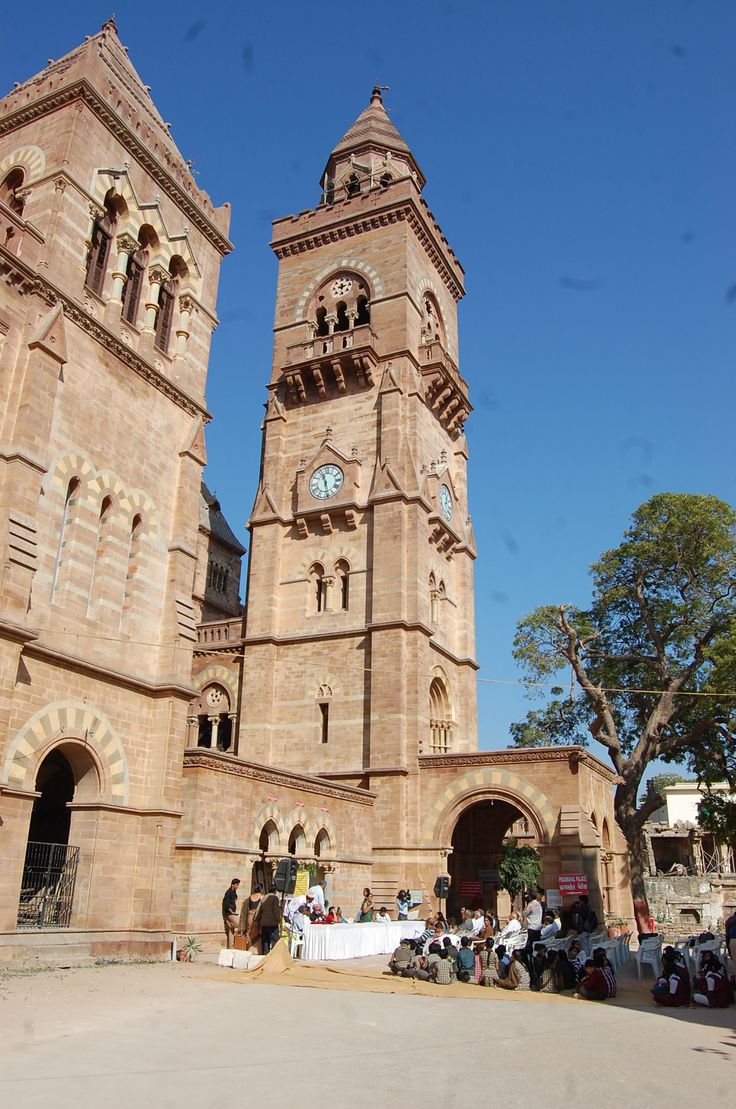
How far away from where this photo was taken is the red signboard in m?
25.0

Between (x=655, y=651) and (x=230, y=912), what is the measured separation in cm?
2332

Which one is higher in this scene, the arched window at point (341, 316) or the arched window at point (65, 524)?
the arched window at point (341, 316)

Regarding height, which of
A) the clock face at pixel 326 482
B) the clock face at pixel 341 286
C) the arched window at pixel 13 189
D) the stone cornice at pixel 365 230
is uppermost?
the stone cornice at pixel 365 230

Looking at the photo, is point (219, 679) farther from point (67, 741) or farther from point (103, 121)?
point (103, 121)

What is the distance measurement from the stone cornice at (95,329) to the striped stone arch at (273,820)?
10.8 meters

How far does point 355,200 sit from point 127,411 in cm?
2150

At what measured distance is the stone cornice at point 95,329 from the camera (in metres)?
18.8

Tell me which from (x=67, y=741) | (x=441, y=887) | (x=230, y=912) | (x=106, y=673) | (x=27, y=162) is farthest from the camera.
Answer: (x=441, y=887)

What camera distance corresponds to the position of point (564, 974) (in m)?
16.3

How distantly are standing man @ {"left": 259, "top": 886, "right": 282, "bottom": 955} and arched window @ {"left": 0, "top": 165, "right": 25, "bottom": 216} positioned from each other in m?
17.8

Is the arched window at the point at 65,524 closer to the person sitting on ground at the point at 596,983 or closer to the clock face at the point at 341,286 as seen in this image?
the person sitting on ground at the point at 596,983

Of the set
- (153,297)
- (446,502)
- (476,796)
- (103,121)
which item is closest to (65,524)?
(153,297)

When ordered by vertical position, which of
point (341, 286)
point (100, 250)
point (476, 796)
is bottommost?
point (476, 796)

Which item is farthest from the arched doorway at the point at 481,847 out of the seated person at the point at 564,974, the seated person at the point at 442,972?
the seated person at the point at 564,974
